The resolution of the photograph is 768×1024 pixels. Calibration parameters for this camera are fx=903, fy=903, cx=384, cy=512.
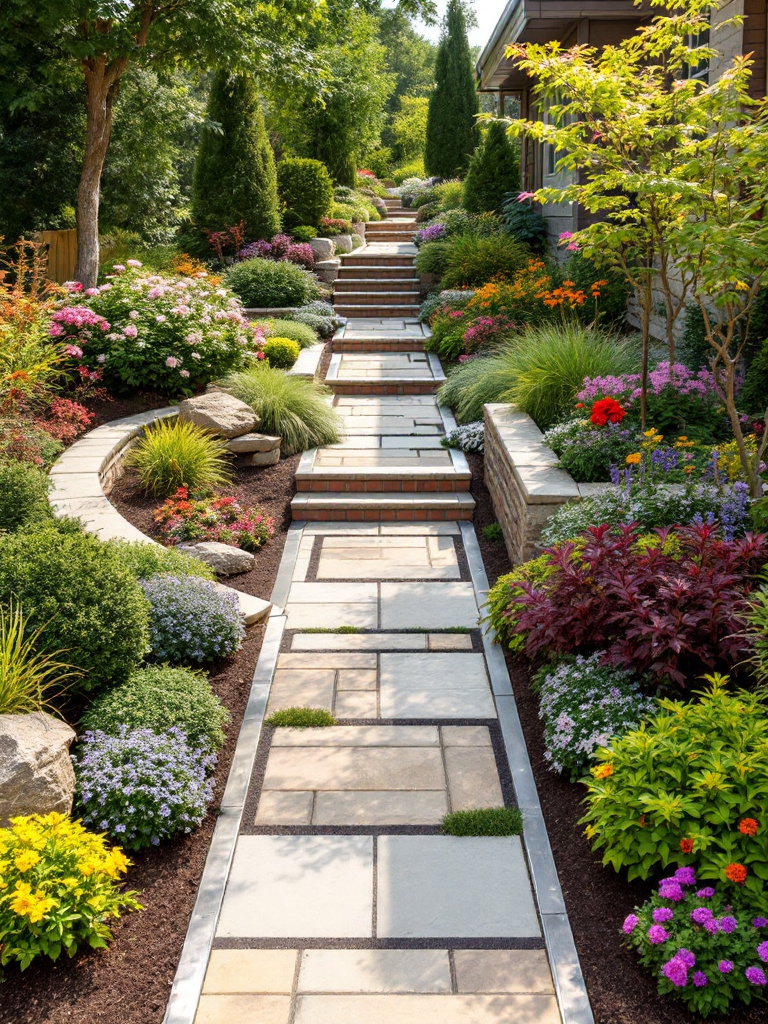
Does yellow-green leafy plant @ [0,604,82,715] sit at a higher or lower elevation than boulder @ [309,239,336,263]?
lower

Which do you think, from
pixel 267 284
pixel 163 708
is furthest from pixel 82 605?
pixel 267 284

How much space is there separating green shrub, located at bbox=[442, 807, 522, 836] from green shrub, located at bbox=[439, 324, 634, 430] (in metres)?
3.66

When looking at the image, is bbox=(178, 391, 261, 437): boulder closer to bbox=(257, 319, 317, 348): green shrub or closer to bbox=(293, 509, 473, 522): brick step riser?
bbox=(293, 509, 473, 522): brick step riser

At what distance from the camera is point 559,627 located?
13.0 ft

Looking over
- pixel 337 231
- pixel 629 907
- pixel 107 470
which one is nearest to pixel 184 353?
pixel 107 470

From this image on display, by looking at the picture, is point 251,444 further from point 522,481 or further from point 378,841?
point 378,841

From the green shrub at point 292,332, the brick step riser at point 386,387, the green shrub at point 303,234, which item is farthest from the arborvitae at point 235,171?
the brick step riser at point 386,387

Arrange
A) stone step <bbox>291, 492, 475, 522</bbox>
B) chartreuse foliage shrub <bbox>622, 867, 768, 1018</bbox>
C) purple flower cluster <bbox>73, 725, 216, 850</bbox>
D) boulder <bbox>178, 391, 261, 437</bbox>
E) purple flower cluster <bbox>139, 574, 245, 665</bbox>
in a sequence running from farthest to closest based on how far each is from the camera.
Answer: boulder <bbox>178, 391, 261, 437</bbox> → stone step <bbox>291, 492, 475, 522</bbox> → purple flower cluster <bbox>139, 574, 245, 665</bbox> → purple flower cluster <bbox>73, 725, 216, 850</bbox> → chartreuse foliage shrub <bbox>622, 867, 768, 1018</bbox>

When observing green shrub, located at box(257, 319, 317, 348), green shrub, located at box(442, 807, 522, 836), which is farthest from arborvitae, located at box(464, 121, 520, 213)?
green shrub, located at box(442, 807, 522, 836)

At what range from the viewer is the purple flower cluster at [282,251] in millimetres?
14047

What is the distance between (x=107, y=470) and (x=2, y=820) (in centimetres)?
389

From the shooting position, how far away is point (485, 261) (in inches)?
454

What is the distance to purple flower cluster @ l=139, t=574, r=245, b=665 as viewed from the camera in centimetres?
431

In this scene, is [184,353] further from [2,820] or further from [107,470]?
[2,820]
